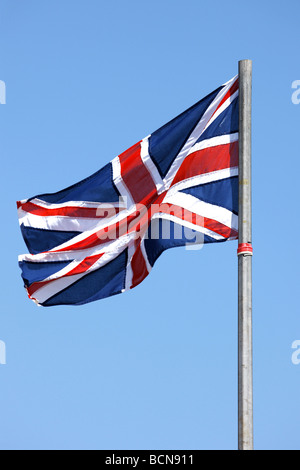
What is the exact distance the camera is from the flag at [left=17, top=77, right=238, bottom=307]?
56.2 ft

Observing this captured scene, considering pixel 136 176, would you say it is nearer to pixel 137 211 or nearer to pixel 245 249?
pixel 137 211

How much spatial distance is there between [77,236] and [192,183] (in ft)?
9.71

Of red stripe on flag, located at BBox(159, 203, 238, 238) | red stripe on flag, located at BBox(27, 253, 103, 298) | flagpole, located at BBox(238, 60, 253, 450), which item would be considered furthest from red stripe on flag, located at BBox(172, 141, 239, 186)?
red stripe on flag, located at BBox(27, 253, 103, 298)

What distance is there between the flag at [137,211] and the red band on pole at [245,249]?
1041 millimetres

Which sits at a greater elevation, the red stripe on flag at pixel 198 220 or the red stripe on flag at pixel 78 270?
the red stripe on flag at pixel 198 220

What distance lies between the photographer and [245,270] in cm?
1524

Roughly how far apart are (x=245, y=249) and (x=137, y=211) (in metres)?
3.74

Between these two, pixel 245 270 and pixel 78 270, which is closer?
pixel 245 270

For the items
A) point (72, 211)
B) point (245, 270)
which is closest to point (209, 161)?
point (245, 270)

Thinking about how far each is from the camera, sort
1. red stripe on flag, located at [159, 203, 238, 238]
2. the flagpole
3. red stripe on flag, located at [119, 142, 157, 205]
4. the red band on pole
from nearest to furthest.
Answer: the flagpole
the red band on pole
red stripe on flag, located at [159, 203, 238, 238]
red stripe on flag, located at [119, 142, 157, 205]

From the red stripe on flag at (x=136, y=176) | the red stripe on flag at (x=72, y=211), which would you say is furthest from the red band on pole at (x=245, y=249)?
the red stripe on flag at (x=72, y=211)

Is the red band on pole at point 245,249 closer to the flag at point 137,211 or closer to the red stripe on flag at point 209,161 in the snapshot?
the flag at point 137,211

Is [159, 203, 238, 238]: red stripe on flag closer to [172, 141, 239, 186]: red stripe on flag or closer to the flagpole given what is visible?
[172, 141, 239, 186]: red stripe on flag

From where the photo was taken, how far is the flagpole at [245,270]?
47.8ft
